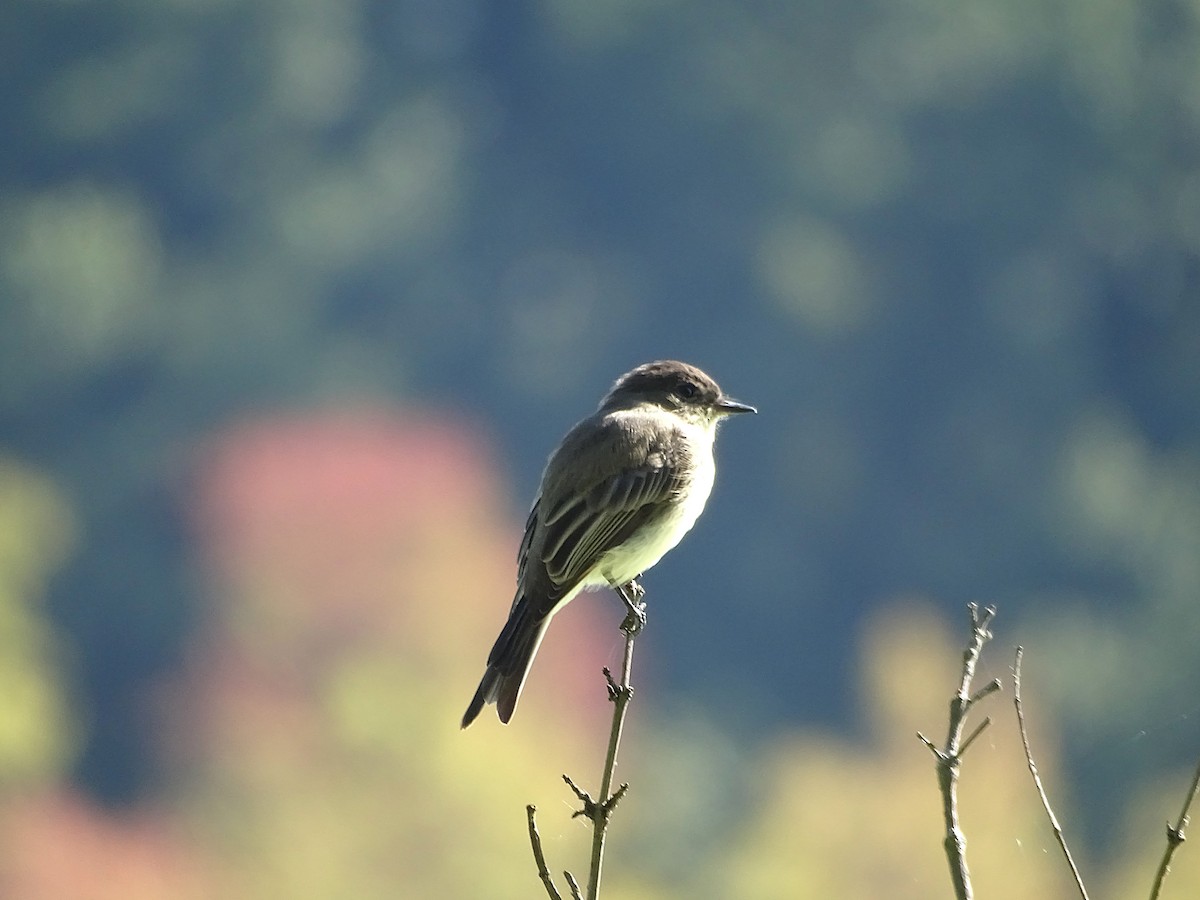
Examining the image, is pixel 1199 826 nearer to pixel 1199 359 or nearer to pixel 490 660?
pixel 490 660

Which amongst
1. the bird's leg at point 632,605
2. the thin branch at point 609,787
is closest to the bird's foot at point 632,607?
the bird's leg at point 632,605

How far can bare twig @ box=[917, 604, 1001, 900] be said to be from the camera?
6.46 ft

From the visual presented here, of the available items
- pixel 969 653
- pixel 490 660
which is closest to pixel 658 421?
pixel 490 660

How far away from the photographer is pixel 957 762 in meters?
2.09

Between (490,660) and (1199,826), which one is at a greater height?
(1199,826)

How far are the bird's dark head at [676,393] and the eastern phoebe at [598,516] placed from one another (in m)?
0.15

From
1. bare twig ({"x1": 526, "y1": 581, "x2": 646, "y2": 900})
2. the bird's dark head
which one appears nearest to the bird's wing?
the bird's dark head

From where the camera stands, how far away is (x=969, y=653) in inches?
86.4

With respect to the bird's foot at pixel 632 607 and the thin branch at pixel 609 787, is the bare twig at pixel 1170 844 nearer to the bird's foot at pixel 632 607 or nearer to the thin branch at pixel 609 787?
the thin branch at pixel 609 787

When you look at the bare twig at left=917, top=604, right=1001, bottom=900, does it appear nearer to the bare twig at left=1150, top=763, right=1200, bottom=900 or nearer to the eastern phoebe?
the bare twig at left=1150, top=763, right=1200, bottom=900

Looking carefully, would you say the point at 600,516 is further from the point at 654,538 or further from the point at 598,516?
the point at 654,538

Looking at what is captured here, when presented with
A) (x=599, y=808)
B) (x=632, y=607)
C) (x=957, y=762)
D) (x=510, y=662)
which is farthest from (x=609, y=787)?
(x=510, y=662)

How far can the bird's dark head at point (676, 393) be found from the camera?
13.8 feet

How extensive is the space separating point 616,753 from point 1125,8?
13.6 metres
